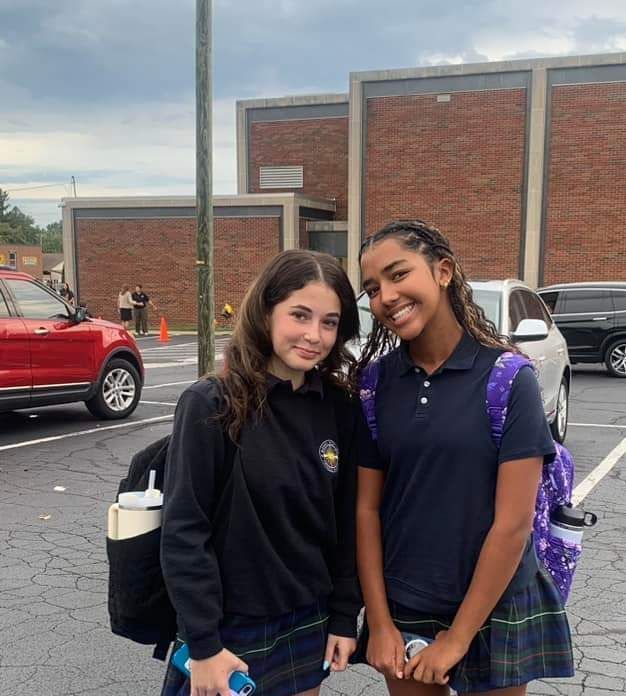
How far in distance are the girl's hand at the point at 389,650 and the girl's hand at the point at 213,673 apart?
1.13ft

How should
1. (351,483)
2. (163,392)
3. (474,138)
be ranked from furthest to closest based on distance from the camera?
(474,138) < (163,392) < (351,483)

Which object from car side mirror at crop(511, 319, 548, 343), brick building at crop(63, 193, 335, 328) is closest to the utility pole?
car side mirror at crop(511, 319, 548, 343)

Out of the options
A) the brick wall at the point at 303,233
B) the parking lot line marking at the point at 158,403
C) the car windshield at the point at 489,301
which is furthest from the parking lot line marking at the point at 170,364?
the brick wall at the point at 303,233

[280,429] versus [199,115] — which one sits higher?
[199,115]

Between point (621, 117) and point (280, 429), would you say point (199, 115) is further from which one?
point (621, 117)

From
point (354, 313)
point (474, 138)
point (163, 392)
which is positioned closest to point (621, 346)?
point (163, 392)

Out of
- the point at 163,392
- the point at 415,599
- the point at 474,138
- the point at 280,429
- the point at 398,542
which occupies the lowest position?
the point at 163,392

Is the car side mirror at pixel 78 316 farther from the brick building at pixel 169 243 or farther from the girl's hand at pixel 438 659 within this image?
the brick building at pixel 169 243

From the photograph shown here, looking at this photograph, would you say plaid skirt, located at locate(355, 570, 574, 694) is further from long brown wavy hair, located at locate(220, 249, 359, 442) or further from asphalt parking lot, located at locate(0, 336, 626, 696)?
asphalt parking lot, located at locate(0, 336, 626, 696)

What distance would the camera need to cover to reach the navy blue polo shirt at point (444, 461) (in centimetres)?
163

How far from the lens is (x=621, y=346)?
13.3 meters

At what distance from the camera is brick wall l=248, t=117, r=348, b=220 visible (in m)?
32.6

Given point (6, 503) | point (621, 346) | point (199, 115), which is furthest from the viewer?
point (621, 346)

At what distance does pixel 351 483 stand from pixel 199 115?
728cm
